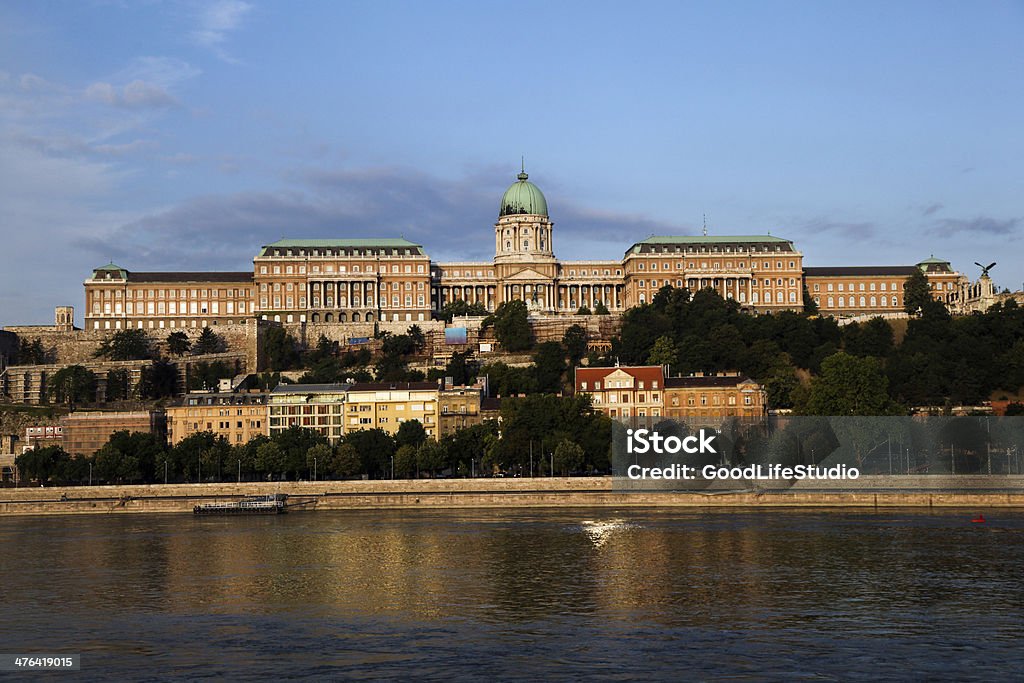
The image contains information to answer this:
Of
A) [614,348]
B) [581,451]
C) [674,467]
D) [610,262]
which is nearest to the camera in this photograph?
[674,467]

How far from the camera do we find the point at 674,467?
77.9 m

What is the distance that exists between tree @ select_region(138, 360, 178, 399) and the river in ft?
174

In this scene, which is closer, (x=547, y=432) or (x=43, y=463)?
(x=547, y=432)

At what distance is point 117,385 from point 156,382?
3.45 m

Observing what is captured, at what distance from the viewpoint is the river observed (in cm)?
3322

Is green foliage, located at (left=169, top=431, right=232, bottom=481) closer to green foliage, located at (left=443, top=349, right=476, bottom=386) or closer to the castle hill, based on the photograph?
the castle hill

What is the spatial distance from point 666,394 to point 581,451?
18.4m

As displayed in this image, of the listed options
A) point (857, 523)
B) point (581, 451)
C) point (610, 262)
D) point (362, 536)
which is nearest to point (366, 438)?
point (581, 451)

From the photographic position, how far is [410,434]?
90750 mm

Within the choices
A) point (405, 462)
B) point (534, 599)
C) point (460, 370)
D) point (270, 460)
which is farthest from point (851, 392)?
point (534, 599)

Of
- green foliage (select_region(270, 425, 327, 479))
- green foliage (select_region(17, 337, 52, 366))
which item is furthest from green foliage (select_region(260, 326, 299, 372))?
green foliage (select_region(270, 425, 327, 479))

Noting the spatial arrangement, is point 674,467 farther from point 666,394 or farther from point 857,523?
point 666,394

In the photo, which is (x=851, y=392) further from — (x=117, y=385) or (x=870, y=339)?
(x=117, y=385)

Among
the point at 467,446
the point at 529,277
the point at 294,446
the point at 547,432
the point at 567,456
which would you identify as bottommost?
the point at 567,456
